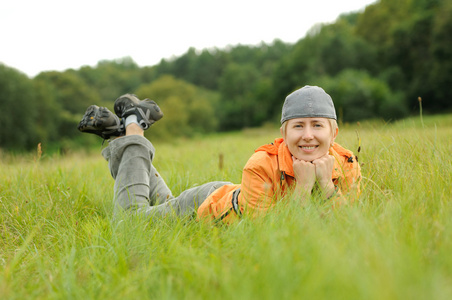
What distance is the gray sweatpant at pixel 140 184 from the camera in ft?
9.44

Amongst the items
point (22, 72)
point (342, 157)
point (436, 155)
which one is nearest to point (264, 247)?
point (342, 157)

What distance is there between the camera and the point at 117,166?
10.6 ft

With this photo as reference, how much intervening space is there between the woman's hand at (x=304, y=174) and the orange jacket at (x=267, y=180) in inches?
Result: 4.5

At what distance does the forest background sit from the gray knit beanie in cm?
1647

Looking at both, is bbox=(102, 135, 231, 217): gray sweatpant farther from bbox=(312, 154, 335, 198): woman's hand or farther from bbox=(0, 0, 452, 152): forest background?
bbox=(0, 0, 452, 152): forest background

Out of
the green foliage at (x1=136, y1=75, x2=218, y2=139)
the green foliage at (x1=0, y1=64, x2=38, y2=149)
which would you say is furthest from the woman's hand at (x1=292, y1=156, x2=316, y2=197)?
the green foliage at (x1=136, y1=75, x2=218, y2=139)

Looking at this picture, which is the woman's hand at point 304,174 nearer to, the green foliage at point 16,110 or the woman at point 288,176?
the woman at point 288,176

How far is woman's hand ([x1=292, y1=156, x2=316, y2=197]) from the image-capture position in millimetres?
2393

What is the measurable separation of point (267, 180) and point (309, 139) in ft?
1.36

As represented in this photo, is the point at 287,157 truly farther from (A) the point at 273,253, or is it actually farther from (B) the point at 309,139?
(A) the point at 273,253

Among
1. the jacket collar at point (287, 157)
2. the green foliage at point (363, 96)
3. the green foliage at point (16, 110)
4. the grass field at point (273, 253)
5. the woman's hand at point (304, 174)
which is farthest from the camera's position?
the green foliage at point (363, 96)

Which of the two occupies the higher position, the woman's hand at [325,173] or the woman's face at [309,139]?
the woman's face at [309,139]

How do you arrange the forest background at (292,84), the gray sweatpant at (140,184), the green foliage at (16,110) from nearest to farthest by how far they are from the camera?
the gray sweatpant at (140,184)
the green foliage at (16,110)
the forest background at (292,84)

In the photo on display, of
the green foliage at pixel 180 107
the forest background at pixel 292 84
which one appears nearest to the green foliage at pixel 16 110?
the forest background at pixel 292 84
